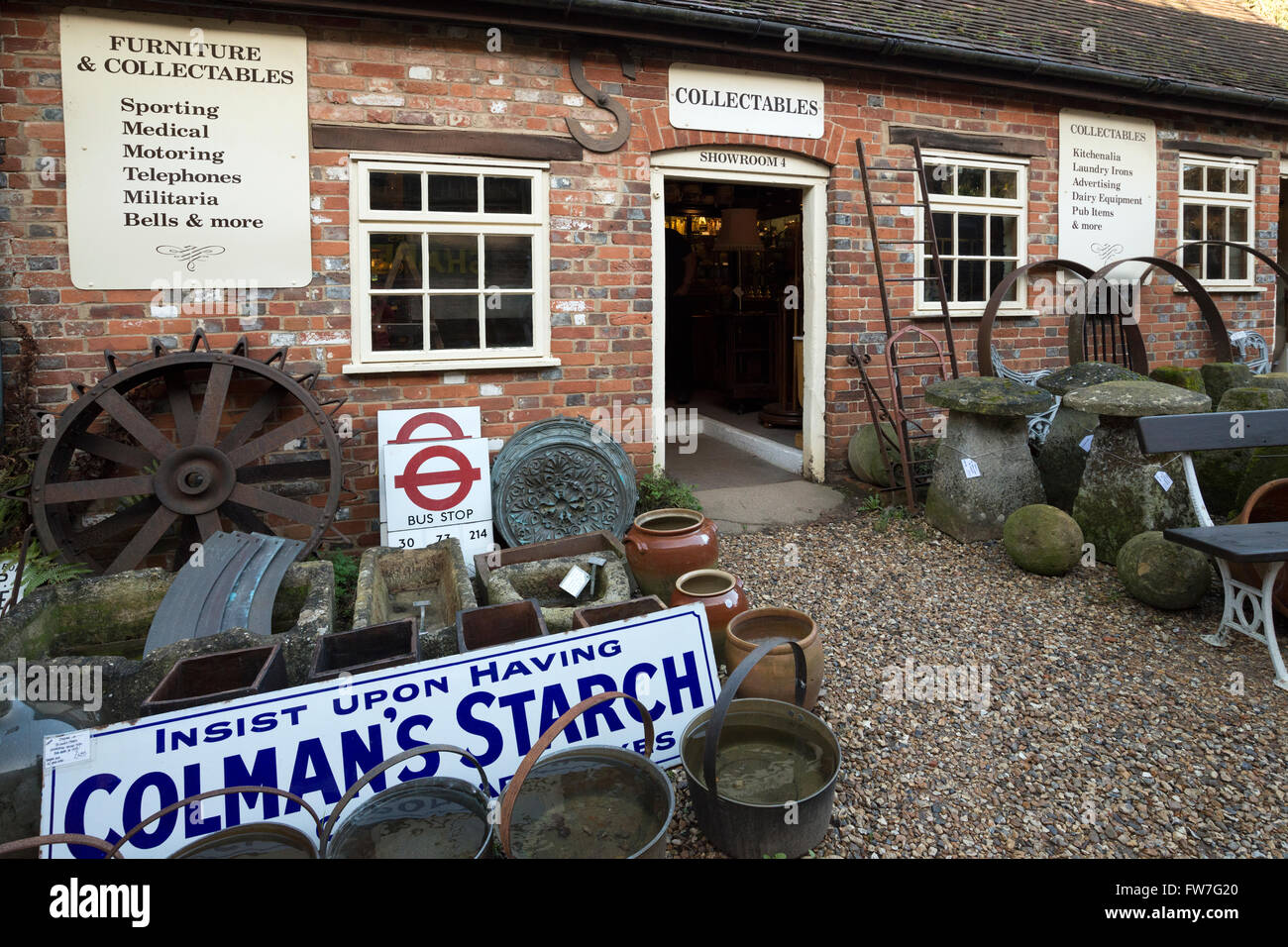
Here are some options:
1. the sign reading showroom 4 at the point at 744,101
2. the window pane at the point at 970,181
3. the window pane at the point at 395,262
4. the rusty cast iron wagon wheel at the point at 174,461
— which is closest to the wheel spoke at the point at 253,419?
the rusty cast iron wagon wheel at the point at 174,461

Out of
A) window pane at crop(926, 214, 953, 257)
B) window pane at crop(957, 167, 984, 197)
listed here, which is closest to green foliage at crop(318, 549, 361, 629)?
A: window pane at crop(926, 214, 953, 257)

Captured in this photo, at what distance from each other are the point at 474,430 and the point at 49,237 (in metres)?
2.61

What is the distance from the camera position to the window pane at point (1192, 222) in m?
8.03

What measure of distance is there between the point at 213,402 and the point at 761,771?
145 inches

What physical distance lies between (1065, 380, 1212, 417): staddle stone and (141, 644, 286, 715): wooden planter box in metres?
4.39

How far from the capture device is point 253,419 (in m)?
4.89

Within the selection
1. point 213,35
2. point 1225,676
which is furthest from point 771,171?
point 1225,676

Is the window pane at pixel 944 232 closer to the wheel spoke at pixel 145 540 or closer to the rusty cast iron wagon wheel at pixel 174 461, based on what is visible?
the rusty cast iron wagon wheel at pixel 174 461

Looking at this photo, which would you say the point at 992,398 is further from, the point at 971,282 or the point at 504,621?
the point at 504,621

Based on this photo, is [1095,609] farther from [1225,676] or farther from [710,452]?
[710,452]

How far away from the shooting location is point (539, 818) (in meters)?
2.25

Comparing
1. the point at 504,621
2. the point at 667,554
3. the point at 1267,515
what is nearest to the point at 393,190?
the point at 667,554

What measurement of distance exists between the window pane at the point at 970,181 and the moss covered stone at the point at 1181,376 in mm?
2263

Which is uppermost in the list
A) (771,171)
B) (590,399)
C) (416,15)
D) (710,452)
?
(416,15)
